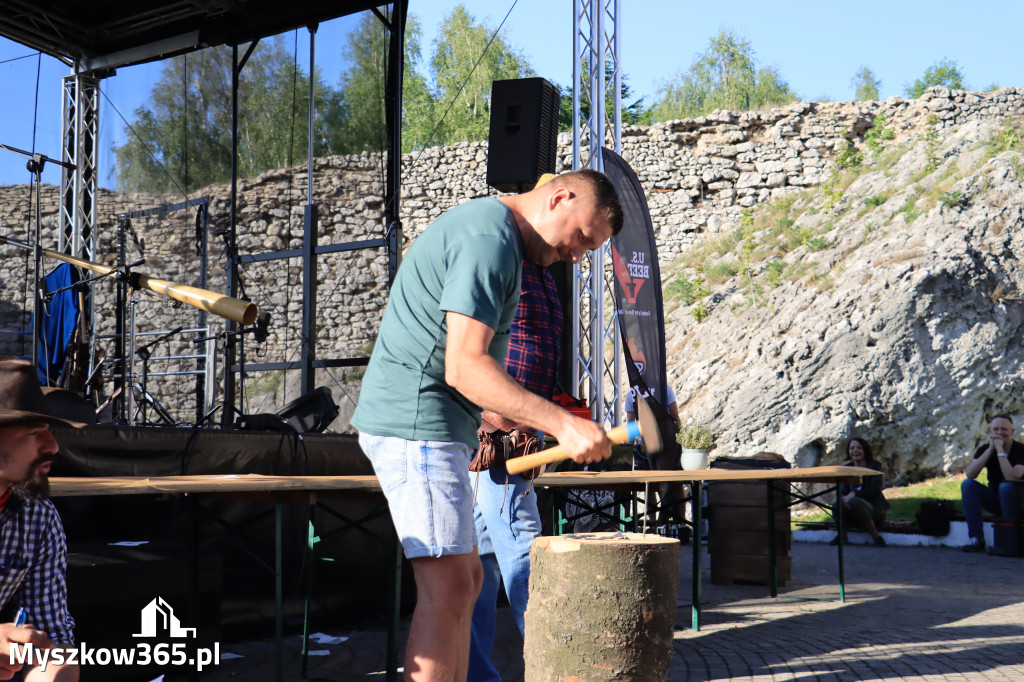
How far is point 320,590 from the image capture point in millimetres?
5020

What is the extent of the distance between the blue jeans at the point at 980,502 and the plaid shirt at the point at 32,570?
8544mm

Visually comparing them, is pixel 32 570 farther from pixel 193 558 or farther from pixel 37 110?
pixel 37 110

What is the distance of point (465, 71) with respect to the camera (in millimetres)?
32938

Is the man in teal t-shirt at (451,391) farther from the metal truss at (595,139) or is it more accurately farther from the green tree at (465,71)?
the green tree at (465,71)

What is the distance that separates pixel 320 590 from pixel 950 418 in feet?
30.5

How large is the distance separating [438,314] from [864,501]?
837 centimetres

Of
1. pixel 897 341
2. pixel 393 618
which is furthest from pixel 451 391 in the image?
pixel 897 341

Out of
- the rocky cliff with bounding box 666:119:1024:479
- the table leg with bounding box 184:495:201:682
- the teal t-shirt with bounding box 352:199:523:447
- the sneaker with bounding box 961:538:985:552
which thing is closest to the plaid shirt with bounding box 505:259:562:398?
the teal t-shirt with bounding box 352:199:523:447

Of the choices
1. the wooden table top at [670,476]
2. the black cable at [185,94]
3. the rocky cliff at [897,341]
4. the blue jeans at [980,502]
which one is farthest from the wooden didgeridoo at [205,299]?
the rocky cliff at [897,341]

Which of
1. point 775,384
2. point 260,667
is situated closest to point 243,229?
point 260,667

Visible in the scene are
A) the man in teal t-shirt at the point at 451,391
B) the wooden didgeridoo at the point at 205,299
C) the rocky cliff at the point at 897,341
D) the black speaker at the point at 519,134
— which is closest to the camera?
the man in teal t-shirt at the point at 451,391

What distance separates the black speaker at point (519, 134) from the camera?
704 cm

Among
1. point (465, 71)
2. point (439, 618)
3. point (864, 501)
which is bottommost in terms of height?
point (864, 501)

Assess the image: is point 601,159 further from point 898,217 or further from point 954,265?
point 898,217
